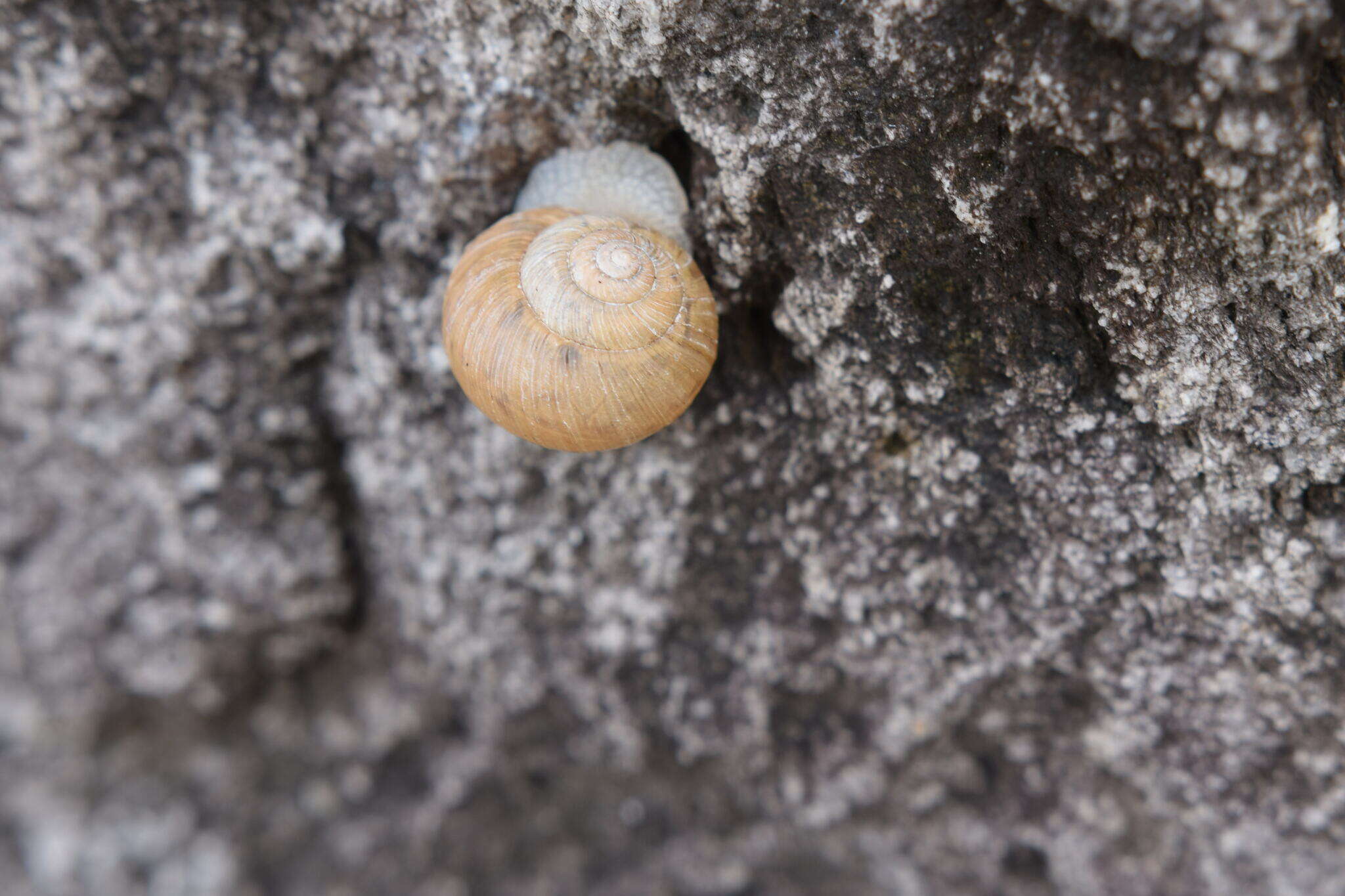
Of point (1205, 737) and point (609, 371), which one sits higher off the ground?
point (609, 371)

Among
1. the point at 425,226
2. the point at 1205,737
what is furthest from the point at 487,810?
the point at 1205,737

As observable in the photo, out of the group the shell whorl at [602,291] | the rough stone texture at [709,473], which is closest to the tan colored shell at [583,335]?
the shell whorl at [602,291]

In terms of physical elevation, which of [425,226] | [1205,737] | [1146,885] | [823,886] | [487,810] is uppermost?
[425,226]

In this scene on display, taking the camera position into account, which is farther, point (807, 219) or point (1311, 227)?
point (807, 219)

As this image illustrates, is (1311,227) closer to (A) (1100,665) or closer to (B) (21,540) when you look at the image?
(A) (1100,665)

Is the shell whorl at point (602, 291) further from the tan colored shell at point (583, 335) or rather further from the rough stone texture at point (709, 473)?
the rough stone texture at point (709, 473)

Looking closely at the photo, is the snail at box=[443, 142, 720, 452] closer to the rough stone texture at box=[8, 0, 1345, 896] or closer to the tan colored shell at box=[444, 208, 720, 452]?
the tan colored shell at box=[444, 208, 720, 452]

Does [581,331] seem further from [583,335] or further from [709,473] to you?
[709,473]

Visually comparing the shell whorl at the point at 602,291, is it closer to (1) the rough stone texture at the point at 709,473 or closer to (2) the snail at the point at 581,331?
(2) the snail at the point at 581,331
